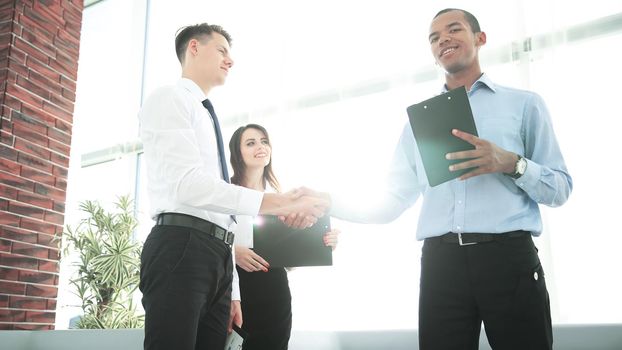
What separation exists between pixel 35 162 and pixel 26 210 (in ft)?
1.06

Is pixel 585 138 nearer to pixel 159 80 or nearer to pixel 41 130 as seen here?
pixel 41 130

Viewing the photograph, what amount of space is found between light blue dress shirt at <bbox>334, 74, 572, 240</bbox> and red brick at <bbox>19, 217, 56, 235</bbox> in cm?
271

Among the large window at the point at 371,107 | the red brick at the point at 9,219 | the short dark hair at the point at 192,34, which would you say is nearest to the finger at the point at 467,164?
the large window at the point at 371,107

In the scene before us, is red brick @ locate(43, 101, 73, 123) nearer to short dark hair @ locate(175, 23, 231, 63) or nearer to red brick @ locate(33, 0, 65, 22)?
red brick @ locate(33, 0, 65, 22)

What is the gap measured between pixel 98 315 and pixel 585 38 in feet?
11.6

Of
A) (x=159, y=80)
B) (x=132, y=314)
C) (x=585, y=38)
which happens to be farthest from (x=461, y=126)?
(x=159, y=80)

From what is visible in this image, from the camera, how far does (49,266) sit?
3500mm

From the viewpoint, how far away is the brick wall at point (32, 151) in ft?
10.8

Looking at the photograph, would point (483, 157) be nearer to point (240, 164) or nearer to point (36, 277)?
point (240, 164)

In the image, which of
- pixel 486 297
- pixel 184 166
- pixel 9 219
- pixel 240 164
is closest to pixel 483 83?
pixel 486 297

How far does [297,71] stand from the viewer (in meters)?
4.29

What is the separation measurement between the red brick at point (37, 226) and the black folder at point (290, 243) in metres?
1.87

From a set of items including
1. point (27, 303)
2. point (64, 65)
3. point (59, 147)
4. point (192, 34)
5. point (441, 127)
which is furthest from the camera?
point (64, 65)

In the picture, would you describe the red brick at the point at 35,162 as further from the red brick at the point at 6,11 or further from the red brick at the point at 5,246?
the red brick at the point at 6,11
